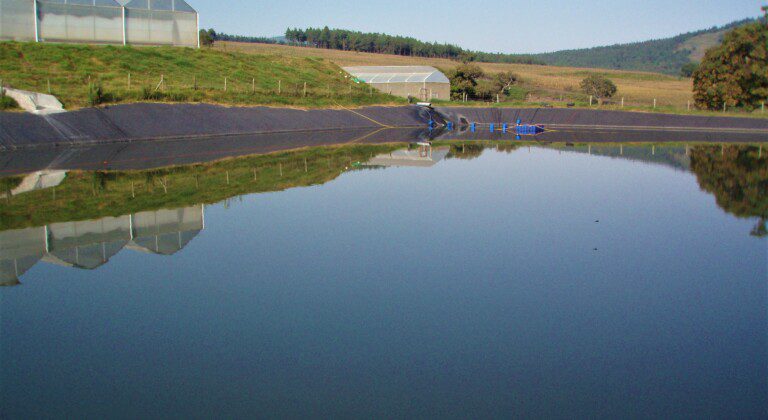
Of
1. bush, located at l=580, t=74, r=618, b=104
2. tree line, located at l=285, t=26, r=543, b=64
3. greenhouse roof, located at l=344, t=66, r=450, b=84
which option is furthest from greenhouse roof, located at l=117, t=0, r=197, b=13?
tree line, located at l=285, t=26, r=543, b=64

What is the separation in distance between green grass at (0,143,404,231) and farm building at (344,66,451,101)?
1352 inches

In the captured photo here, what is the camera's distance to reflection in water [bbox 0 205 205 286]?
11.0 meters

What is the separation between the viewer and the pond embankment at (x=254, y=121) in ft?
88.2

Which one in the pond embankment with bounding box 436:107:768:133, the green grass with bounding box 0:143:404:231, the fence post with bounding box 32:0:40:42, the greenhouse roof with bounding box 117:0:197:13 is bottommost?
the green grass with bounding box 0:143:404:231

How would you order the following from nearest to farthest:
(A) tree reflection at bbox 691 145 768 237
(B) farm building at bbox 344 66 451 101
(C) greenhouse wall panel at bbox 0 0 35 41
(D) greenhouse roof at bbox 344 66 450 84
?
(A) tree reflection at bbox 691 145 768 237 < (C) greenhouse wall panel at bbox 0 0 35 41 < (B) farm building at bbox 344 66 451 101 < (D) greenhouse roof at bbox 344 66 450 84

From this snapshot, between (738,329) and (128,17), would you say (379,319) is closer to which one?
(738,329)

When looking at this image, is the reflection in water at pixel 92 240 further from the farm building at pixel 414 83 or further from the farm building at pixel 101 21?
the farm building at pixel 414 83

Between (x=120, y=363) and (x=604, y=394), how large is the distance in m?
4.85

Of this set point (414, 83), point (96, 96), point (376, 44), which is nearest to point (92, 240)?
point (96, 96)

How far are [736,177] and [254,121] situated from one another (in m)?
23.4

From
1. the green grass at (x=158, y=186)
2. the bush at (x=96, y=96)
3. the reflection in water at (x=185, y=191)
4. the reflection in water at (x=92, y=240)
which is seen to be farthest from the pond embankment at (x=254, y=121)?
the reflection in water at (x=92, y=240)

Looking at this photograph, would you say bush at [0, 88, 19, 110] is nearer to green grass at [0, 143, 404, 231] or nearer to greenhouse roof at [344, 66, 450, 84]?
green grass at [0, 143, 404, 231]

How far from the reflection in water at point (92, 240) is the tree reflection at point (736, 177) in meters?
11.4

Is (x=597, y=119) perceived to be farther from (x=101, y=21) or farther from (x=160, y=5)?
(x=101, y=21)
